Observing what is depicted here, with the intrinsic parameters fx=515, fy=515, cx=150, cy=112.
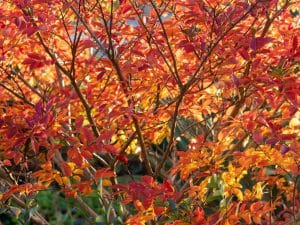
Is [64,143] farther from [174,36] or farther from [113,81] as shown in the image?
[174,36]

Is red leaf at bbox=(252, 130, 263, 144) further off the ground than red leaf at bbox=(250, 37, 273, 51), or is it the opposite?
red leaf at bbox=(250, 37, 273, 51)

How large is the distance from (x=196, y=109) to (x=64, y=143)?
90cm

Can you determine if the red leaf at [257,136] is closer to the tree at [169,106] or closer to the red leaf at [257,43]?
the tree at [169,106]

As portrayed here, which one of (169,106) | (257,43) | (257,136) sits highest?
(257,43)

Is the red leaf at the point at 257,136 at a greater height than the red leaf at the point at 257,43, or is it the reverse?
the red leaf at the point at 257,43

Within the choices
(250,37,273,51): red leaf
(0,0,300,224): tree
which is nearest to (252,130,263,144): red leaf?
(0,0,300,224): tree

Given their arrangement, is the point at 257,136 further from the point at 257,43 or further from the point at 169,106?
the point at 169,106

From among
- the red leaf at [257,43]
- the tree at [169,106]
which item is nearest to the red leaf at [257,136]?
the tree at [169,106]

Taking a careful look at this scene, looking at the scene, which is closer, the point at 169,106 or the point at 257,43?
the point at 257,43

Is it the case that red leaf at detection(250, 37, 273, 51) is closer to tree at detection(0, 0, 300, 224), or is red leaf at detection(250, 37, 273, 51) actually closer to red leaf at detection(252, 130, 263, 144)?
tree at detection(0, 0, 300, 224)

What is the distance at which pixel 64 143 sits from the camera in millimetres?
2896

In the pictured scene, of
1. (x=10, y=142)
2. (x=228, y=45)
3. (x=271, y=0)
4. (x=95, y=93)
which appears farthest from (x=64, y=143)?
(x=271, y=0)

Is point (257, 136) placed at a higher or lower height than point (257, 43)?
lower

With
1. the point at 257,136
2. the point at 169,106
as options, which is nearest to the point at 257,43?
the point at 257,136
